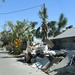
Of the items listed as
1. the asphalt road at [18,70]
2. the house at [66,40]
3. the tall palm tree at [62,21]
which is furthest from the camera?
the tall palm tree at [62,21]

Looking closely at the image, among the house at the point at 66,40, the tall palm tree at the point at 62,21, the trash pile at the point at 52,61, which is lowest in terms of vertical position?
the trash pile at the point at 52,61

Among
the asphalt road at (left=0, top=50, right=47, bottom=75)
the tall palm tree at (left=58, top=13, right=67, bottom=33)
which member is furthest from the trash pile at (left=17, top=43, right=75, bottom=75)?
the tall palm tree at (left=58, top=13, right=67, bottom=33)

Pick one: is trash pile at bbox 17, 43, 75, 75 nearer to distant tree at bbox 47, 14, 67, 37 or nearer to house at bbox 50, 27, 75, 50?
house at bbox 50, 27, 75, 50

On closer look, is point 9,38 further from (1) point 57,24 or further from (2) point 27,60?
(2) point 27,60

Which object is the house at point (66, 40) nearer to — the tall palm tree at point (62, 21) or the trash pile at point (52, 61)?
the trash pile at point (52, 61)

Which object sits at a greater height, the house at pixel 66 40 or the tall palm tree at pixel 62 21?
the tall palm tree at pixel 62 21

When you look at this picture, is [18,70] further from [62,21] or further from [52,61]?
[62,21]

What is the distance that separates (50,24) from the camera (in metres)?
59.8

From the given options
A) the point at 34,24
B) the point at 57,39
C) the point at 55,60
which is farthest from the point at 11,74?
the point at 34,24

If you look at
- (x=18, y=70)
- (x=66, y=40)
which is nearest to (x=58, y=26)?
(x=66, y=40)

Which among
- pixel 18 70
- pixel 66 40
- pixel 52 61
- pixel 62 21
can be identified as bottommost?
pixel 18 70

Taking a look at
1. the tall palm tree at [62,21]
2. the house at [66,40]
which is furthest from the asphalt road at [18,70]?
the tall palm tree at [62,21]

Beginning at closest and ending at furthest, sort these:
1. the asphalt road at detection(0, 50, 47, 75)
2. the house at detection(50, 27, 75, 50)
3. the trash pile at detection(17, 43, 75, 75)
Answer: the asphalt road at detection(0, 50, 47, 75), the trash pile at detection(17, 43, 75, 75), the house at detection(50, 27, 75, 50)

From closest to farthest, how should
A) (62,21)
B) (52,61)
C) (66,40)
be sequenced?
(52,61) → (66,40) → (62,21)
